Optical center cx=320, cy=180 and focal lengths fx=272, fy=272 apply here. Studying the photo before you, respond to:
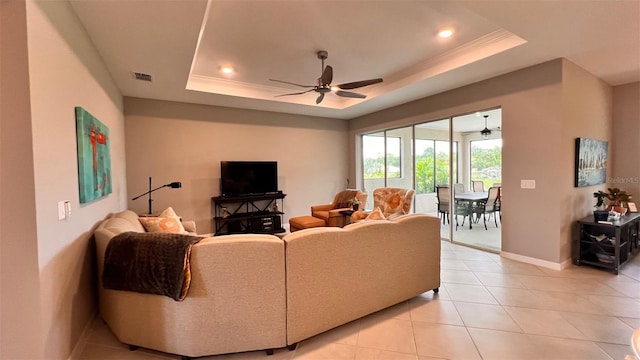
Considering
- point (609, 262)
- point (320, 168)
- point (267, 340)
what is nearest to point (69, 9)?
Result: point (267, 340)

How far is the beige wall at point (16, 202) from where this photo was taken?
1.54 meters

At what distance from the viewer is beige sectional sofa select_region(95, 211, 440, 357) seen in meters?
1.88

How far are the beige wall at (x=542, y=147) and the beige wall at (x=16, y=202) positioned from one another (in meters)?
5.11

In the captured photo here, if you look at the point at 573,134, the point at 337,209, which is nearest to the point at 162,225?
the point at 337,209

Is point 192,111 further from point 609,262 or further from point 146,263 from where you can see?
point 609,262

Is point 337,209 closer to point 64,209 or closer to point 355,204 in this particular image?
point 355,204

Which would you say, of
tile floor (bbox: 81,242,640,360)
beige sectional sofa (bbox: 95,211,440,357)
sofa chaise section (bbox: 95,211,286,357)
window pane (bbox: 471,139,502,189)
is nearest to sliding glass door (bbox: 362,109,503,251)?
window pane (bbox: 471,139,502,189)

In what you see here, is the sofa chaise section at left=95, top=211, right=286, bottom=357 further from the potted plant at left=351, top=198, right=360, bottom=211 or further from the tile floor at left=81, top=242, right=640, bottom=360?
the potted plant at left=351, top=198, right=360, bottom=211

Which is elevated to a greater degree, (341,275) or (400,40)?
(400,40)

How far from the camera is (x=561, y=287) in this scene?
3.08m

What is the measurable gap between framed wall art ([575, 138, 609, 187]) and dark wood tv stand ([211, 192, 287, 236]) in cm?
492

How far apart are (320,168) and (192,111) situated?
3.16 meters

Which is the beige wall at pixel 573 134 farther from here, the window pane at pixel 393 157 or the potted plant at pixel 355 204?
the window pane at pixel 393 157

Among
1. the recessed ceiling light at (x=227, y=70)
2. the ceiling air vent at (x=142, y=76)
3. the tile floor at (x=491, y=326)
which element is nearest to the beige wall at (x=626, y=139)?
the tile floor at (x=491, y=326)
